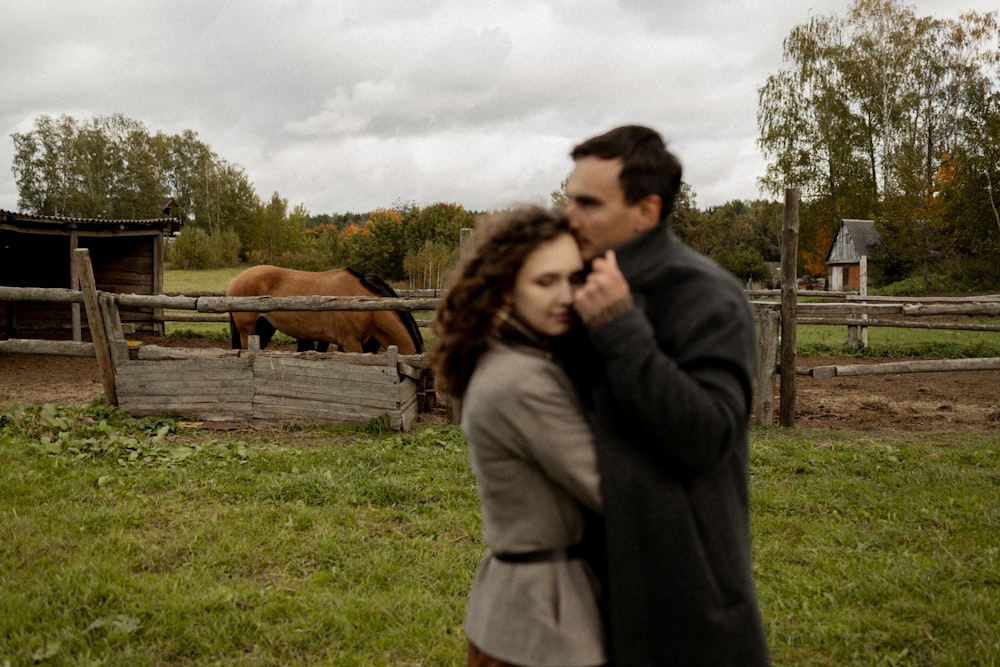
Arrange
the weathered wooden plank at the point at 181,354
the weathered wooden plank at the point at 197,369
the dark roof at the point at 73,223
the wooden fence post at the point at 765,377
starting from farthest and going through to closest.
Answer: the dark roof at the point at 73,223
the wooden fence post at the point at 765,377
the weathered wooden plank at the point at 181,354
the weathered wooden plank at the point at 197,369

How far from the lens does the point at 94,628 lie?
123 inches

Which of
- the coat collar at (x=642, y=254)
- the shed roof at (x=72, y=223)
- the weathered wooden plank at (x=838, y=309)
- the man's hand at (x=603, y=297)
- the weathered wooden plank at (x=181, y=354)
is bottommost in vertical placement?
the weathered wooden plank at (x=181, y=354)

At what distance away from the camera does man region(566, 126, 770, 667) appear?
4.25ft

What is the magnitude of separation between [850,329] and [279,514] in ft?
42.2

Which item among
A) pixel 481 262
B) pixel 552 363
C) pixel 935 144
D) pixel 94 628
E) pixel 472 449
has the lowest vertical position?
pixel 94 628

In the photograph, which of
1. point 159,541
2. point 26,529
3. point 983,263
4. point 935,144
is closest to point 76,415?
point 26,529

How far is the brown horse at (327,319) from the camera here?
8.57 meters

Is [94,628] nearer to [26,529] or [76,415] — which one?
[26,529]

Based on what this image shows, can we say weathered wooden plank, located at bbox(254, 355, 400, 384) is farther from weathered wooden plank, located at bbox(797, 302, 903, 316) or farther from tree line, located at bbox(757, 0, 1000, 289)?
tree line, located at bbox(757, 0, 1000, 289)

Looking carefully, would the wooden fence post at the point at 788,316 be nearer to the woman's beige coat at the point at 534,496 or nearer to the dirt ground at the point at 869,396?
the dirt ground at the point at 869,396

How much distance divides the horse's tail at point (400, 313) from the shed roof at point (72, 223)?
757cm

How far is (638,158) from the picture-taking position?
1.50 metres

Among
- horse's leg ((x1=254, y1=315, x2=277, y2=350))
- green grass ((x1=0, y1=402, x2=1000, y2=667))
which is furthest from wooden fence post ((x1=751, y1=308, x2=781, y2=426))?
horse's leg ((x1=254, y1=315, x2=277, y2=350))

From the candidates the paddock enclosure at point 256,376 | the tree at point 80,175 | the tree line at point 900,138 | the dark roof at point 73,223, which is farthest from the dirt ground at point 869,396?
the tree at point 80,175
